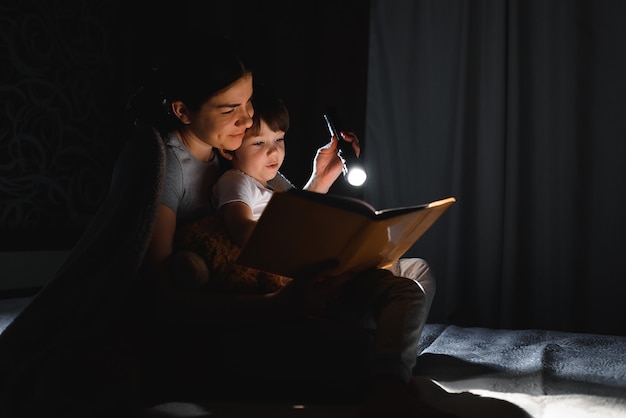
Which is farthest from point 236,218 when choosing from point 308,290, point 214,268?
point 308,290

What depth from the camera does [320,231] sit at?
100cm

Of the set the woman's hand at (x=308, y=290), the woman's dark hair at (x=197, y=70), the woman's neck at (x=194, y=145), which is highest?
the woman's dark hair at (x=197, y=70)

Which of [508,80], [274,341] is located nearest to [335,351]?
[274,341]

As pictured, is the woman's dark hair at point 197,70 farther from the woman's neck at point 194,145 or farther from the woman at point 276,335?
the woman at point 276,335

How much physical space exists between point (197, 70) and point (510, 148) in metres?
1.66

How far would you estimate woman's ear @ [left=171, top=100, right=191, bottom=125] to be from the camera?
133cm

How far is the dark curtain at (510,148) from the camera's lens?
2.39m

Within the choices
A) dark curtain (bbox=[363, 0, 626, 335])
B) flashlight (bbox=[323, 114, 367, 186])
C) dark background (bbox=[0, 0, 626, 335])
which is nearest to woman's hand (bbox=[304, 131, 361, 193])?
flashlight (bbox=[323, 114, 367, 186])

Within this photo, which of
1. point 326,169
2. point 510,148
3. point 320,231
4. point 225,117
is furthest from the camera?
point 510,148

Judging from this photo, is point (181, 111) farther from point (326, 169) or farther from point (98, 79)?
point (98, 79)

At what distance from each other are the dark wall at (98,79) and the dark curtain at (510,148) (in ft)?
0.76

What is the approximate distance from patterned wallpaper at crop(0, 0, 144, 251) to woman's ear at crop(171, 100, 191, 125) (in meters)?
1.62

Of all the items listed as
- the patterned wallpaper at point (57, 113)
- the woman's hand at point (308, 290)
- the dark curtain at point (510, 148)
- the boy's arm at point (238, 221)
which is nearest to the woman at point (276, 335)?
the woman's hand at point (308, 290)

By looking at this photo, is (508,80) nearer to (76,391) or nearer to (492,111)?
(492,111)
